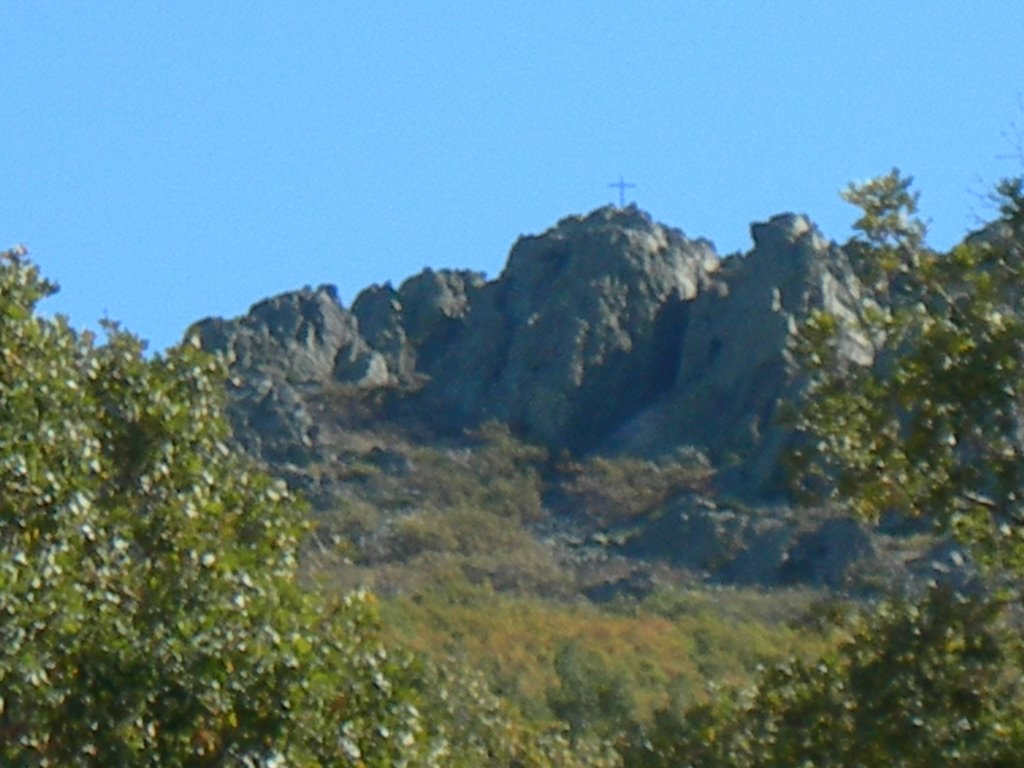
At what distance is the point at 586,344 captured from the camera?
99.5 m

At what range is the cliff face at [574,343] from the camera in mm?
93688

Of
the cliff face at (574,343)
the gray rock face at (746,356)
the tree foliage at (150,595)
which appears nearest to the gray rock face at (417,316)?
the cliff face at (574,343)

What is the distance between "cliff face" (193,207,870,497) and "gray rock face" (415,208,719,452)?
0.19 feet

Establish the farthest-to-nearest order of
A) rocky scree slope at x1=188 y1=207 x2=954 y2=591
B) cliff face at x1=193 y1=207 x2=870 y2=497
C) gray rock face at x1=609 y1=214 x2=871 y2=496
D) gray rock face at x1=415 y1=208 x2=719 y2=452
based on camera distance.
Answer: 1. gray rock face at x1=415 y1=208 x2=719 y2=452
2. cliff face at x1=193 y1=207 x2=870 y2=497
3. rocky scree slope at x1=188 y1=207 x2=954 y2=591
4. gray rock face at x1=609 y1=214 x2=871 y2=496

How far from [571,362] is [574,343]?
898 millimetres

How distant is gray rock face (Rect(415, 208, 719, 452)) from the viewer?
99.9 m

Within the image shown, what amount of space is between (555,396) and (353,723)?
278 ft

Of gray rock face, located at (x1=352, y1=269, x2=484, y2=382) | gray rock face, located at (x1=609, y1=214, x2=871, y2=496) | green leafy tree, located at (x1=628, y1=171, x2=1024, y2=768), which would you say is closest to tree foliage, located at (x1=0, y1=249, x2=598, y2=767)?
green leafy tree, located at (x1=628, y1=171, x2=1024, y2=768)

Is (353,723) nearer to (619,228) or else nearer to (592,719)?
(592,719)

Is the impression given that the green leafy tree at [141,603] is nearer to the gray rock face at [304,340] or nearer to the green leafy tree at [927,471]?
the green leafy tree at [927,471]

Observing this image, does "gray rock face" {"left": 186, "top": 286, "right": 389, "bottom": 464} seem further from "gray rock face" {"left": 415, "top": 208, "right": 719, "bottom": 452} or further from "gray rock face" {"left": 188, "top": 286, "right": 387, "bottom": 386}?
"gray rock face" {"left": 415, "top": 208, "right": 719, "bottom": 452}

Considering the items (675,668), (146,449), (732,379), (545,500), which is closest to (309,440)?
(545,500)

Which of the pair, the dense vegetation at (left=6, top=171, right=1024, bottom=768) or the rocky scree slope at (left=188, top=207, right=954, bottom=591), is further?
the rocky scree slope at (left=188, top=207, right=954, bottom=591)

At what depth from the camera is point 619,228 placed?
335ft
